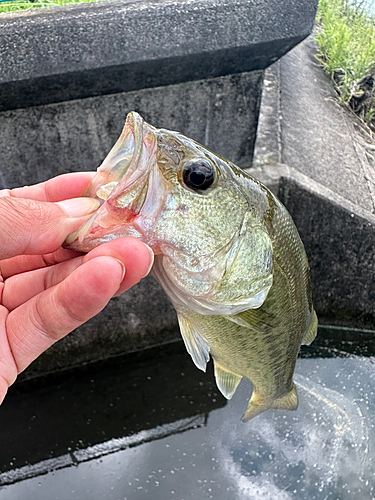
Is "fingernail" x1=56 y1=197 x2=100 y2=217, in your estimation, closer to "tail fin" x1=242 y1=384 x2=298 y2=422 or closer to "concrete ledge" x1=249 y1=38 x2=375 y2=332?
"tail fin" x1=242 y1=384 x2=298 y2=422

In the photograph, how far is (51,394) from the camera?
97.2 inches

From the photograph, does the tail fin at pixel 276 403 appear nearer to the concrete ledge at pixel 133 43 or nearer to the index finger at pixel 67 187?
the index finger at pixel 67 187

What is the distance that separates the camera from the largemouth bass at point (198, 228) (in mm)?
884

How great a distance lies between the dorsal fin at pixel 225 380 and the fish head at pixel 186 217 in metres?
0.49

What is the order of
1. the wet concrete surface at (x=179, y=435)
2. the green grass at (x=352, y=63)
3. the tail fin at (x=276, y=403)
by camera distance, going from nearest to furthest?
1. the tail fin at (x=276, y=403)
2. the wet concrete surface at (x=179, y=435)
3. the green grass at (x=352, y=63)

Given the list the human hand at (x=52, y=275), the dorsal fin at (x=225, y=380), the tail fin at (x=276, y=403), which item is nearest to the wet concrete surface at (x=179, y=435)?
the tail fin at (x=276, y=403)

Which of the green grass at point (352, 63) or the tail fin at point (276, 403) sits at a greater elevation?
the green grass at point (352, 63)

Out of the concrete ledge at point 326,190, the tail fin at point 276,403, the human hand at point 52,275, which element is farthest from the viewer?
the concrete ledge at point 326,190

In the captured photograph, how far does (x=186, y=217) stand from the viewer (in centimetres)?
93

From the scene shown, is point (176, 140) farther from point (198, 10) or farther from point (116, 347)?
point (116, 347)

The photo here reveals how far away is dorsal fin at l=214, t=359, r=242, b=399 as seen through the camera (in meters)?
1.46

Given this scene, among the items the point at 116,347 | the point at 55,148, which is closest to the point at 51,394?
the point at 116,347

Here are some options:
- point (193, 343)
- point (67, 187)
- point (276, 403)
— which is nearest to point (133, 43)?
point (67, 187)

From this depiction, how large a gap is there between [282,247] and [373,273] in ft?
5.01
